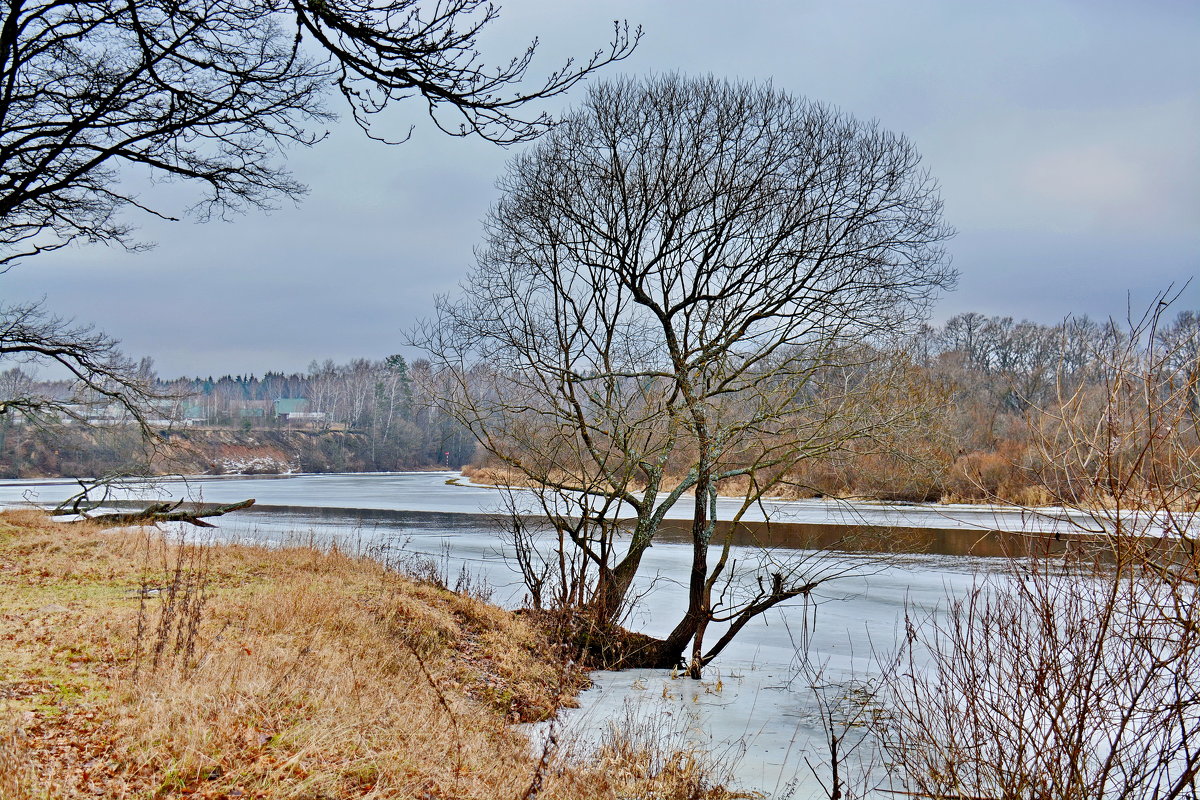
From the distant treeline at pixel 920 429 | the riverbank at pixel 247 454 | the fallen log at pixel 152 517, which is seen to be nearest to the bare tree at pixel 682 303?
the distant treeline at pixel 920 429

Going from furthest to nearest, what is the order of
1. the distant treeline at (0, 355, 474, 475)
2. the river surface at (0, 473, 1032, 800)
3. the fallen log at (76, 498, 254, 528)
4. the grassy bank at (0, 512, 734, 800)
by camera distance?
the distant treeline at (0, 355, 474, 475) → the fallen log at (76, 498, 254, 528) → the river surface at (0, 473, 1032, 800) → the grassy bank at (0, 512, 734, 800)

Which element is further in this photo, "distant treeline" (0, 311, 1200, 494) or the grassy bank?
"distant treeline" (0, 311, 1200, 494)

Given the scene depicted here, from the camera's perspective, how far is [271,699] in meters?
5.75

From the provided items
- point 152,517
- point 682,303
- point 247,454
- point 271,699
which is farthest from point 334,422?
point 271,699

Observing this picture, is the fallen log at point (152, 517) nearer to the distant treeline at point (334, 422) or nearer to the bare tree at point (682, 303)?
the bare tree at point (682, 303)

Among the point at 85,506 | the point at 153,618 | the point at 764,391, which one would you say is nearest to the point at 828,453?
the point at 764,391

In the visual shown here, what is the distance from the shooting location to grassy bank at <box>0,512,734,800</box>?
14.9 feet

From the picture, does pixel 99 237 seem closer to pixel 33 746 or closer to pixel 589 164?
pixel 589 164

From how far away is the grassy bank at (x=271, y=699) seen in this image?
14.9ft

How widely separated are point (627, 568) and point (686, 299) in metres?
4.19

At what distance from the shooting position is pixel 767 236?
12492mm

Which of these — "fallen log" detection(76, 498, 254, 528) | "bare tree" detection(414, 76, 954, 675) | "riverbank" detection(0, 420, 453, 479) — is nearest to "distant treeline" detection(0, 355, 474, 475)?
"riverbank" detection(0, 420, 453, 479)

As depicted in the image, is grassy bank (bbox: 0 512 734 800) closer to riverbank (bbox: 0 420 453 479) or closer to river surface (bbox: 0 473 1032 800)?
river surface (bbox: 0 473 1032 800)

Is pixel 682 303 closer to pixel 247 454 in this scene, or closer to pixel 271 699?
pixel 271 699
